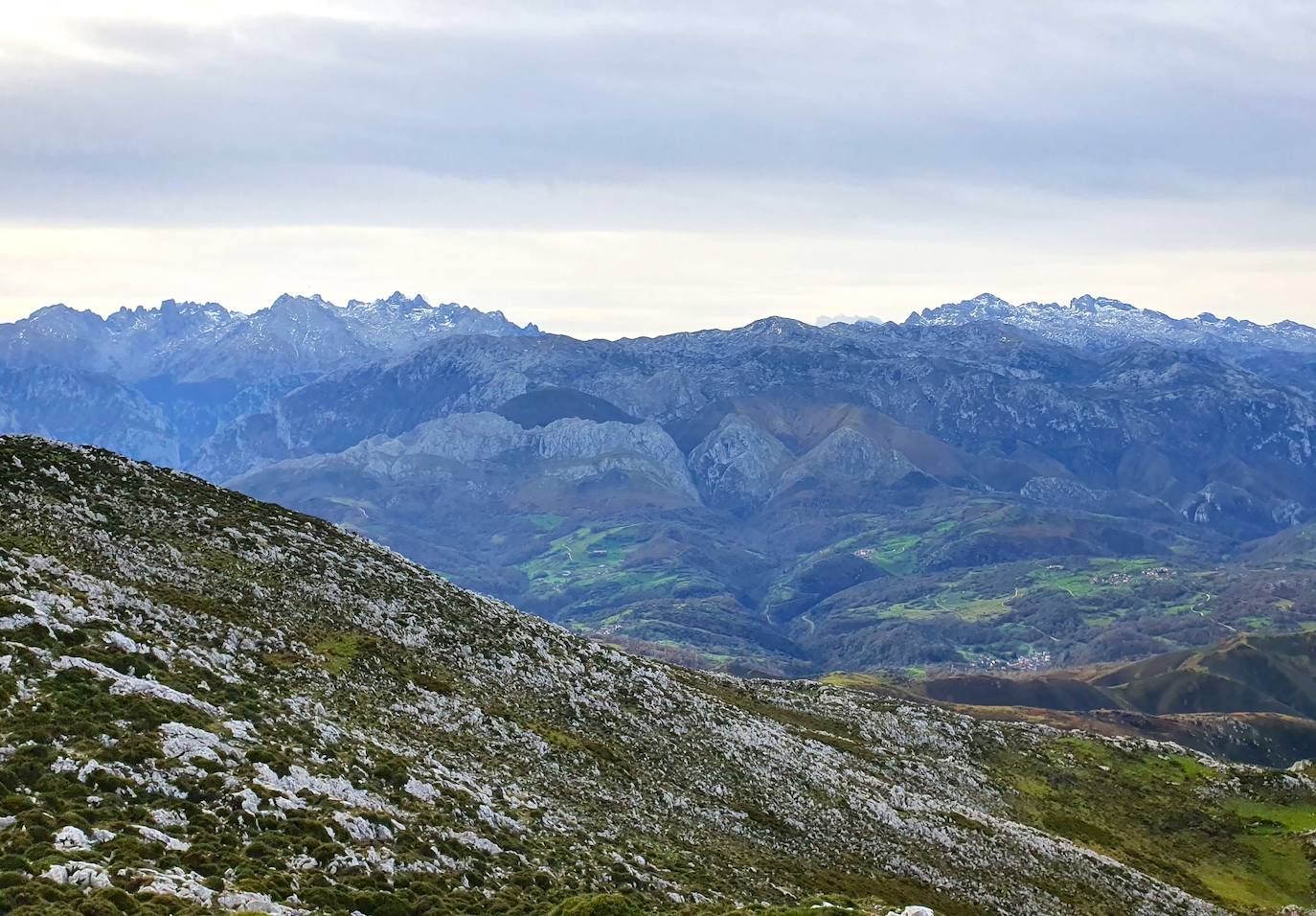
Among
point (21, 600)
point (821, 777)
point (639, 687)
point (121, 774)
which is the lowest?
point (821, 777)

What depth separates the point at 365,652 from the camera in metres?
72.5

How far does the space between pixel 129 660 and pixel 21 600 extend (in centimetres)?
644

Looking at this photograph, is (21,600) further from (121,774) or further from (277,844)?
(277,844)

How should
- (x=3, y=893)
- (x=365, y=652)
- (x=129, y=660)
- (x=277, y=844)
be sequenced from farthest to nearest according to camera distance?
(x=365, y=652) < (x=129, y=660) < (x=277, y=844) < (x=3, y=893)

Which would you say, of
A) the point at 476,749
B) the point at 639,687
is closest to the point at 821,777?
the point at 639,687

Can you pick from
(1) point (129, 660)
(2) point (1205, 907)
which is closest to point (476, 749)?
(1) point (129, 660)

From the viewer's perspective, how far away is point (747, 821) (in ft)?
243

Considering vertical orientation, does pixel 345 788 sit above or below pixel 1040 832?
above

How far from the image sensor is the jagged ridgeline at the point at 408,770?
128ft

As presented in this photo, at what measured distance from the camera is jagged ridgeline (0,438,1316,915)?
39.2 m

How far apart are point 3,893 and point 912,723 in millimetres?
114558

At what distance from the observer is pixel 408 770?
179ft

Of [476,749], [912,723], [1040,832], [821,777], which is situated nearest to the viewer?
[476,749]

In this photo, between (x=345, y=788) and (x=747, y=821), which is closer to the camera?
(x=345, y=788)
